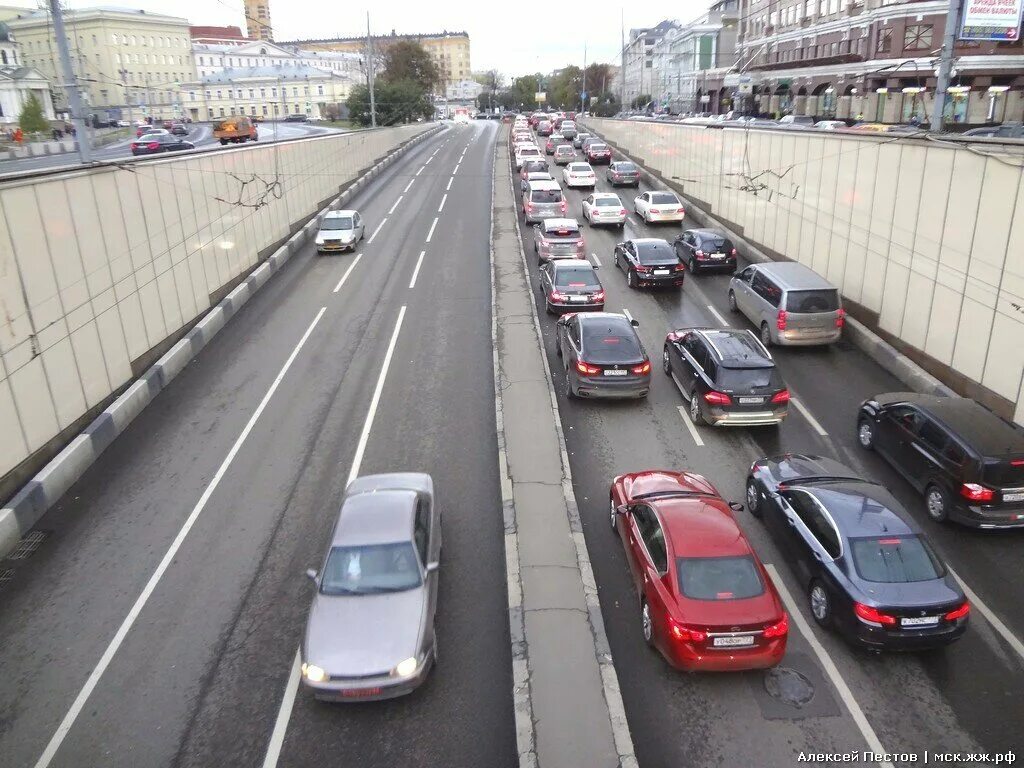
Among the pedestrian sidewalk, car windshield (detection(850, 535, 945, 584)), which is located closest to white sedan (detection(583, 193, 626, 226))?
the pedestrian sidewalk

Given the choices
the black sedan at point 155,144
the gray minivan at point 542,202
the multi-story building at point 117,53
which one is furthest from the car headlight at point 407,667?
the black sedan at point 155,144

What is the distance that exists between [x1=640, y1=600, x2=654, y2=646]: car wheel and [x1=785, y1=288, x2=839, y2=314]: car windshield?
10.8 meters

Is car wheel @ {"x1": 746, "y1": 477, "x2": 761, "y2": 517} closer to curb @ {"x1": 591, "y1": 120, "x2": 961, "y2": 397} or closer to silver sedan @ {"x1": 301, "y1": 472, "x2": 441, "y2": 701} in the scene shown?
silver sedan @ {"x1": 301, "y1": 472, "x2": 441, "y2": 701}

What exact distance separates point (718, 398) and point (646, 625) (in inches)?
235

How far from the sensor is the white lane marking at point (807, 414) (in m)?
14.0

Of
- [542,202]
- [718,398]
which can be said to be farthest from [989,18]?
[542,202]

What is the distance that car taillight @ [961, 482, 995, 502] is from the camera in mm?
10305

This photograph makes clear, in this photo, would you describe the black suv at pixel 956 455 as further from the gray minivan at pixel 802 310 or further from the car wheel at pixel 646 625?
the car wheel at pixel 646 625

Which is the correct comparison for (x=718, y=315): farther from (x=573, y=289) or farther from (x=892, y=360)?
(x=892, y=360)

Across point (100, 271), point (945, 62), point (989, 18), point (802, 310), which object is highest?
point (989, 18)

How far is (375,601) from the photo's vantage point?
831cm

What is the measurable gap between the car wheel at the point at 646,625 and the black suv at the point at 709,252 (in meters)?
17.1

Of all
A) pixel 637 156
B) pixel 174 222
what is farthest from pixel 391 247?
pixel 637 156

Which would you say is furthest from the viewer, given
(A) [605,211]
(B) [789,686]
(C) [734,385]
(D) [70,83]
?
(A) [605,211]
